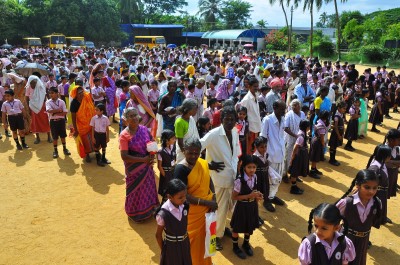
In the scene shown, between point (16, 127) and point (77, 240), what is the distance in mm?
4769

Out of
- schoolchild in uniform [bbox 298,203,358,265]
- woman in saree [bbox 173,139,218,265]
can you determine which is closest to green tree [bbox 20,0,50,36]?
woman in saree [bbox 173,139,218,265]

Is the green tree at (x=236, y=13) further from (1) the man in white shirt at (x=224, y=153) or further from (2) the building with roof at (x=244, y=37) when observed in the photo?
(1) the man in white shirt at (x=224, y=153)

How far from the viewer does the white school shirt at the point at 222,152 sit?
150 inches

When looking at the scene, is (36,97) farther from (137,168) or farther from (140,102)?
(137,168)

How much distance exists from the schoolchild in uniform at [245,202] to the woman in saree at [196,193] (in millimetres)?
575

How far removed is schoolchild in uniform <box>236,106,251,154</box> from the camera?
5.45m

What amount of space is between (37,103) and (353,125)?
794 centimetres

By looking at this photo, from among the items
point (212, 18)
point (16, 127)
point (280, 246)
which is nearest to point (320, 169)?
point (280, 246)

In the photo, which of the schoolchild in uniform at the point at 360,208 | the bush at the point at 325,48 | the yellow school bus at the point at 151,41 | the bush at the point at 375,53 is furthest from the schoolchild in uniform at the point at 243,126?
the yellow school bus at the point at 151,41

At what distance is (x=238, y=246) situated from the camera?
4102 millimetres

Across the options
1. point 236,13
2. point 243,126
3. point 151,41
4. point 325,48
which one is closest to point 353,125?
point 243,126

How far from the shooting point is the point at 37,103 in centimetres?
823

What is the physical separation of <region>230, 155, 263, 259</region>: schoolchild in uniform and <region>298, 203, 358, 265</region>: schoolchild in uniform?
1223 millimetres

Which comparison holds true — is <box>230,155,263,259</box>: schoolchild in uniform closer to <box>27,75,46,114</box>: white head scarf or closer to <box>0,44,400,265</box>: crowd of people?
<box>0,44,400,265</box>: crowd of people
